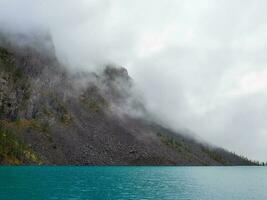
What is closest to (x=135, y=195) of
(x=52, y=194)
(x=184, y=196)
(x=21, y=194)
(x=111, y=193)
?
(x=111, y=193)

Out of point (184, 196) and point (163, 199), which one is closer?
point (163, 199)

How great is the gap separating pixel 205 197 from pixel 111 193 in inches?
1025

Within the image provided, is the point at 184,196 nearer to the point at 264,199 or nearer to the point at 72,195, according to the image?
the point at 264,199

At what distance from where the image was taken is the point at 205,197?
112562 mm

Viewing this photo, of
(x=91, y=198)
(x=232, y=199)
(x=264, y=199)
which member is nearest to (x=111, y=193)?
(x=91, y=198)

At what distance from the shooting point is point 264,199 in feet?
368

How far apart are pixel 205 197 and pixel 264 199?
53.2 ft

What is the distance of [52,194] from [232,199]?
4782 cm

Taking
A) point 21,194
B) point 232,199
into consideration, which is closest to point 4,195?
point 21,194

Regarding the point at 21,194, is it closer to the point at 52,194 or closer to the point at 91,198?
the point at 52,194

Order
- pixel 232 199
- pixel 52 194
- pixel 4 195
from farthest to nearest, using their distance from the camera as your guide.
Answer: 1. pixel 232 199
2. pixel 52 194
3. pixel 4 195

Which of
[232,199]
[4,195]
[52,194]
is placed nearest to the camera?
[4,195]

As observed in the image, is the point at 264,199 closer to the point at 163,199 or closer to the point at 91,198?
the point at 163,199

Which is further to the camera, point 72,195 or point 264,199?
A: point 264,199
